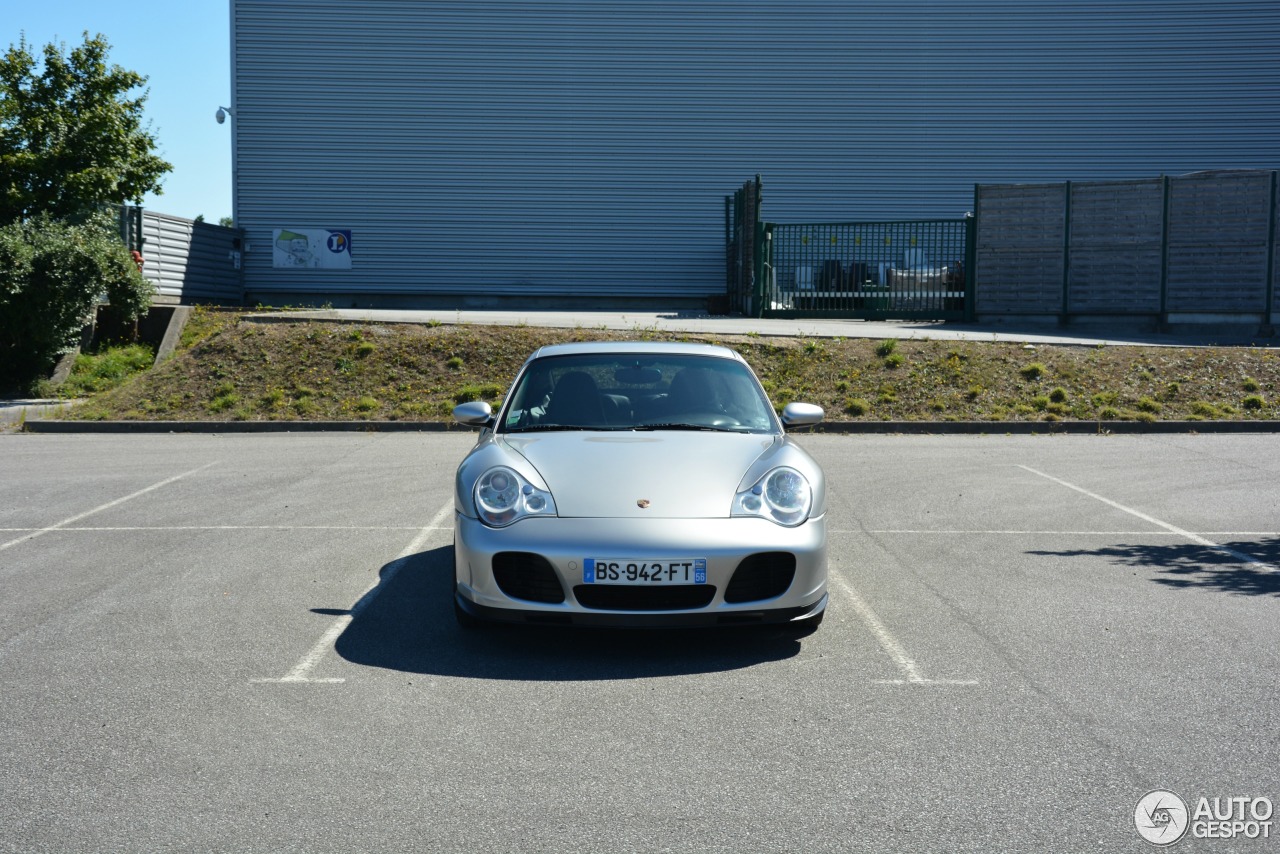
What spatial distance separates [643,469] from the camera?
218 inches

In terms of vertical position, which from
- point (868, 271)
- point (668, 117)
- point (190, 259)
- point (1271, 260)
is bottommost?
point (868, 271)

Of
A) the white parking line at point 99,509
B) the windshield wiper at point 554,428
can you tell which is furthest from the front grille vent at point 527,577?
→ the white parking line at point 99,509

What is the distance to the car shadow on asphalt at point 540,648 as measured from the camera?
16.6 feet

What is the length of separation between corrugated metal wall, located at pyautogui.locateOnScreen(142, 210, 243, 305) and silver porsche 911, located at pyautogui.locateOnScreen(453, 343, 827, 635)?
1914cm

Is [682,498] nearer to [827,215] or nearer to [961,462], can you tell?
[961,462]

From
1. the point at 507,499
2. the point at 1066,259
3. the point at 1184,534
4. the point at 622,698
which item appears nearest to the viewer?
the point at 622,698

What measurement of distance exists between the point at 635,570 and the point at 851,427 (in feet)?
32.9

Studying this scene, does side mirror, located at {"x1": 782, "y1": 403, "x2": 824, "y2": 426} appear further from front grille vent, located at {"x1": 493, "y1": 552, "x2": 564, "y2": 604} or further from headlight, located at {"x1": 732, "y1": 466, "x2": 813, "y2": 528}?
front grille vent, located at {"x1": 493, "y1": 552, "x2": 564, "y2": 604}

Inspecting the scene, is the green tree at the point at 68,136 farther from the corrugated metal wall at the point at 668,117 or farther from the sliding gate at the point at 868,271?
the sliding gate at the point at 868,271

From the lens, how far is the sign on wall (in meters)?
29.4

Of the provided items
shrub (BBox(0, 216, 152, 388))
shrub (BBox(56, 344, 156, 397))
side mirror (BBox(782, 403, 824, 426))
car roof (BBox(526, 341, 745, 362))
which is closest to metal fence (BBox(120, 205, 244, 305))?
shrub (BBox(56, 344, 156, 397))

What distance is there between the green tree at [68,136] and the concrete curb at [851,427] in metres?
7.51

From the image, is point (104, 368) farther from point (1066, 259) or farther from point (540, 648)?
point (1066, 259)

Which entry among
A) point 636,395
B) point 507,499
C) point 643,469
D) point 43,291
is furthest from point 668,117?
point 507,499
